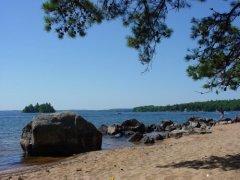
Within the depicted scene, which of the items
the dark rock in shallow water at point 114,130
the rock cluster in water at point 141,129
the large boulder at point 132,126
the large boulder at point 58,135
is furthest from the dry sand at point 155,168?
the large boulder at point 132,126

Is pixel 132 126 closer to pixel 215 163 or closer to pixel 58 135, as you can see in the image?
pixel 58 135

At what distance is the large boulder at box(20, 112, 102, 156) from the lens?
19.6m

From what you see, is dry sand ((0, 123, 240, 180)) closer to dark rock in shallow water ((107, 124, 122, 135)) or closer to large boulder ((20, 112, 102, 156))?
large boulder ((20, 112, 102, 156))

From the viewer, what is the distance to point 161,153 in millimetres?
15953

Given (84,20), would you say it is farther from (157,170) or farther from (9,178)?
(9,178)

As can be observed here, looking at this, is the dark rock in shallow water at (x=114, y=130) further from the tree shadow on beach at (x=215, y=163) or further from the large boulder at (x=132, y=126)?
the tree shadow on beach at (x=215, y=163)

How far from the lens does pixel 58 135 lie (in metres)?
19.7

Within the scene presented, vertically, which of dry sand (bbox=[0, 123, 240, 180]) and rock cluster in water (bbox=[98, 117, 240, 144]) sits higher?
rock cluster in water (bbox=[98, 117, 240, 144])

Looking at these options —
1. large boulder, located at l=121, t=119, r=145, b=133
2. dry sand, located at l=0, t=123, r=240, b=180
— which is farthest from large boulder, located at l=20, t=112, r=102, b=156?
large boulder, located at l=121, t=119, r=145, b=133

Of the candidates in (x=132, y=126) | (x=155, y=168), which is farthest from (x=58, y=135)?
(x=132, y=126)

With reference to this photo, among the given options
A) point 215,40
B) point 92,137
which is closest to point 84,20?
point 215,40

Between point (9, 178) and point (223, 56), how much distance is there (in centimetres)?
711

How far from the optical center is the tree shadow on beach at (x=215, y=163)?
1094 cm

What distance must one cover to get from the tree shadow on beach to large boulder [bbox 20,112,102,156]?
27.4ft
